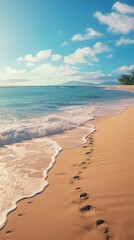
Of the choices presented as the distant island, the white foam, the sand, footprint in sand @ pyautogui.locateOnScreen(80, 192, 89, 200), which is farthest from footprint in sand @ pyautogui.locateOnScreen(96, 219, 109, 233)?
the distant island

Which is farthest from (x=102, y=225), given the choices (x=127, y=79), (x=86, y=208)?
(x=127, y=79)

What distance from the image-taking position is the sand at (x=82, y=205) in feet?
11.3

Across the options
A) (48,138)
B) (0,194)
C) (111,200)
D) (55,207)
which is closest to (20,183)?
(0,194)

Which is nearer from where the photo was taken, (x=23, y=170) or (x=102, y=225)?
(x=102, y=225)

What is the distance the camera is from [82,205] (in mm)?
4168

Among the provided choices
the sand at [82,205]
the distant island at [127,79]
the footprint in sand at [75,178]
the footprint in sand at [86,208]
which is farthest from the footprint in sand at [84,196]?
the distant island at [127,79]

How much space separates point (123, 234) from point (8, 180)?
3142 mm

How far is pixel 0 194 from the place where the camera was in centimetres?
470

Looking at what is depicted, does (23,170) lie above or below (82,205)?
above

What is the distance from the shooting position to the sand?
11.3 feet

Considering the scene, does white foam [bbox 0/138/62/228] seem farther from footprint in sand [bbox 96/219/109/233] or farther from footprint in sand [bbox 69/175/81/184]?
footprint in sand [bbox 96/219/109/233]

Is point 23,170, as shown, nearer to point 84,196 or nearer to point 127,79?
point 84,196

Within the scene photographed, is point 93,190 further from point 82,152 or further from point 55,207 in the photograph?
point 82,152

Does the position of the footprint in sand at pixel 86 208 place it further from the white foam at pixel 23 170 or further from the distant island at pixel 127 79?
the distant island at pixel 127 79
